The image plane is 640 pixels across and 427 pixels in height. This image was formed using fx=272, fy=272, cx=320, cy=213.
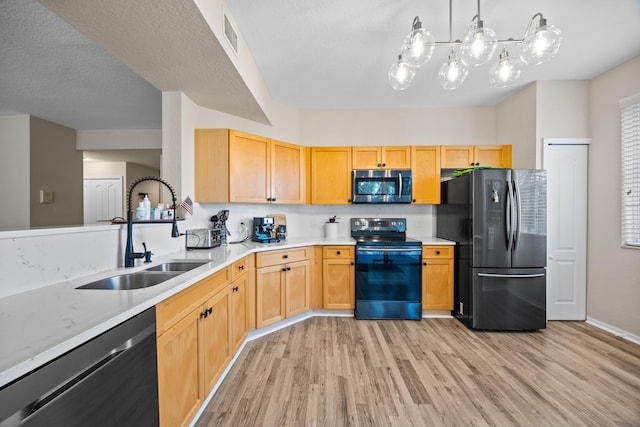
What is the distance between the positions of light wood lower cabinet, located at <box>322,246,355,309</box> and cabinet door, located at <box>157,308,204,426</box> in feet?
5.90

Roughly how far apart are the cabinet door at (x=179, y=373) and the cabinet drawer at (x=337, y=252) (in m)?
1.81

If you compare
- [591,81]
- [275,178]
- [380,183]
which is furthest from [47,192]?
[591,81]

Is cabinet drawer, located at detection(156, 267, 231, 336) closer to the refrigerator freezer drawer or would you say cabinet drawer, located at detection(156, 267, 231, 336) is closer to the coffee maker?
the coffee maker

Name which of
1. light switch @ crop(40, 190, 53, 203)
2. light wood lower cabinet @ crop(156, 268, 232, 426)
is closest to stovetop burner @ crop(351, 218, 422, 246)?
light wood lower cabinet @ crop(156, 268, 232, 426)

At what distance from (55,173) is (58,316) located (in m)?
4.85

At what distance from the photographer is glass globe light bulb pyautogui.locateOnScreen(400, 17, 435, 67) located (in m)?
1.61

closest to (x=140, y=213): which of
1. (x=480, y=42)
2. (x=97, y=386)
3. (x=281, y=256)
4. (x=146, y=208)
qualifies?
(x=146, y=208)

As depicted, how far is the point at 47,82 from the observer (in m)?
2.91

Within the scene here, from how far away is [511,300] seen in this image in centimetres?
280

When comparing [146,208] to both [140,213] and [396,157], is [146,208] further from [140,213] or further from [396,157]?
[396,157]

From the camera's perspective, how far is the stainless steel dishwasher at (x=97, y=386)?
2.09 feet

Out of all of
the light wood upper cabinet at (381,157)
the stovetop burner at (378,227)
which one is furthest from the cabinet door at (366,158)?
the stovetop burner at (378,227)

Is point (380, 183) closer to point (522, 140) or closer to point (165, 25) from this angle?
point (522, 140)

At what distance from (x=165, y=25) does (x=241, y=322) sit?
2220mm
